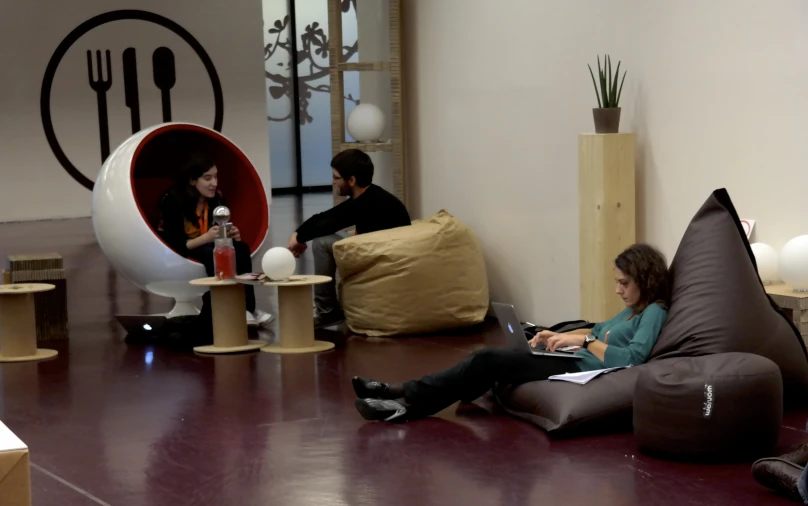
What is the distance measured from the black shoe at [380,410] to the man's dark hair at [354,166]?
2218 millimetres

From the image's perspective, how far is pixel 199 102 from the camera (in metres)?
13.0

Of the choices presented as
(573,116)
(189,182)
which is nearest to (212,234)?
(189,182)

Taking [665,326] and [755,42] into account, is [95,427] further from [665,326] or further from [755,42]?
[755,42]

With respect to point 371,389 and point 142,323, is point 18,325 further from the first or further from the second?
point 371,389

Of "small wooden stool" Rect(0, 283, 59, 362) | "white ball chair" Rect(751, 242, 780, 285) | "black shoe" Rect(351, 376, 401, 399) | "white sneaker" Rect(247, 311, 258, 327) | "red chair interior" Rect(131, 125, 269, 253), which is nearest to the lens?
"black shoe" Rect(351, 376, 401, 399)

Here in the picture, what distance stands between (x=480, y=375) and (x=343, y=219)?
225 cm

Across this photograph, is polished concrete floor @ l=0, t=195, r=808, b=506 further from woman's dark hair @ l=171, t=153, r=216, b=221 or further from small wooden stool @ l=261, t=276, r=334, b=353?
woman's dark hair @ l=171, t=153, r=216, b=221

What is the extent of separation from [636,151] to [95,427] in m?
2.76

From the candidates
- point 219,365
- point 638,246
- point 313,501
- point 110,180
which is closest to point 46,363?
point 219,365

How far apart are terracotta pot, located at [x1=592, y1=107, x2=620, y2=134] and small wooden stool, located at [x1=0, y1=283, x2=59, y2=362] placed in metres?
2.77

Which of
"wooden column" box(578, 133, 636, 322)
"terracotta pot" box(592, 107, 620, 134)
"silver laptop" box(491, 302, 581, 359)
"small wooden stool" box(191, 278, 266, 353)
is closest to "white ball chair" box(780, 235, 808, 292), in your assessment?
"silver laptop" box(491, 302, 581, 359)

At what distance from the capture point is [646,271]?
13.3 feet

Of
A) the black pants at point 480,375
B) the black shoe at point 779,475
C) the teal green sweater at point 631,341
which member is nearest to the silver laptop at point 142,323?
the black pants at point 480,375

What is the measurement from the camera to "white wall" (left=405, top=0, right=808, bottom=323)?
452cm
